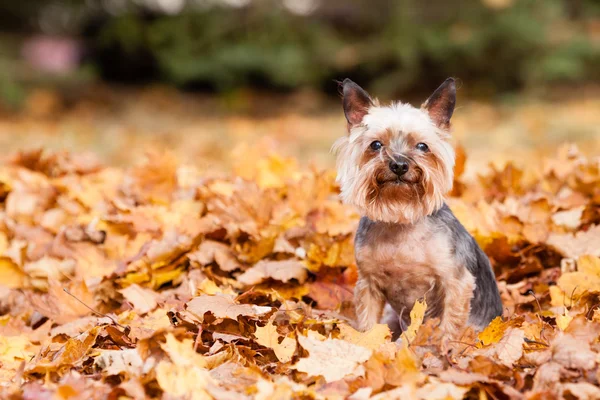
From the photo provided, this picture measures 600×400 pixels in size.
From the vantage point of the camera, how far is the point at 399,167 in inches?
113

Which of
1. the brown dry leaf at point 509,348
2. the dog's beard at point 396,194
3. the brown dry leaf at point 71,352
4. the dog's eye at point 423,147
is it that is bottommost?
the brown dry leaf at point 71,352

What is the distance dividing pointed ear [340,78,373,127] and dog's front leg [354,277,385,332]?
0.71 metres

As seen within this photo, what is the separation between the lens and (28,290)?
3.76m

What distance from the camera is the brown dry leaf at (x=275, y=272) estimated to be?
3.35 meters

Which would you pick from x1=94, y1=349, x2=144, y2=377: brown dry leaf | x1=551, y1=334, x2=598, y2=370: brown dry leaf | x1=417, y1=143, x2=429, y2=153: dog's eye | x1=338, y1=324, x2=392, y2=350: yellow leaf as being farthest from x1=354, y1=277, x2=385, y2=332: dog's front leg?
x1=94, y1=349, x2=144, y2=377: brown dry leaf

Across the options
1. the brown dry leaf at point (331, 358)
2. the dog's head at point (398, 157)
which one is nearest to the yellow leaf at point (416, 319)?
the brown dry leaf at point (331, 358)

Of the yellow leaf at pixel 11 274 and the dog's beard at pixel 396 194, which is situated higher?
the dog's beard at pixel 396 194

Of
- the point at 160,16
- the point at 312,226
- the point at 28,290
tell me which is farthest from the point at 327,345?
the point at 160,16

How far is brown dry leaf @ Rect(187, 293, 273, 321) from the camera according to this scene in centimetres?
278

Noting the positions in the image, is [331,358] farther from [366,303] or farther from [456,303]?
[456,303]

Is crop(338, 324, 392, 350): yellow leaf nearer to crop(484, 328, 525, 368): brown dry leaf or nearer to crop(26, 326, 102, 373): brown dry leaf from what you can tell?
crop(484, 328, 525, 368): brown dry leaf

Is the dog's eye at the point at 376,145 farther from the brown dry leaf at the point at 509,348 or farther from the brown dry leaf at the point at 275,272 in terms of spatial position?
the brown dry leaf at the point at 509,348

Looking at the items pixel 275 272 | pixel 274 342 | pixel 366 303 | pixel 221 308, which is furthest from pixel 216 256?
pixel 274 342

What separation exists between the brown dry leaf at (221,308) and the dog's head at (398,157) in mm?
629
